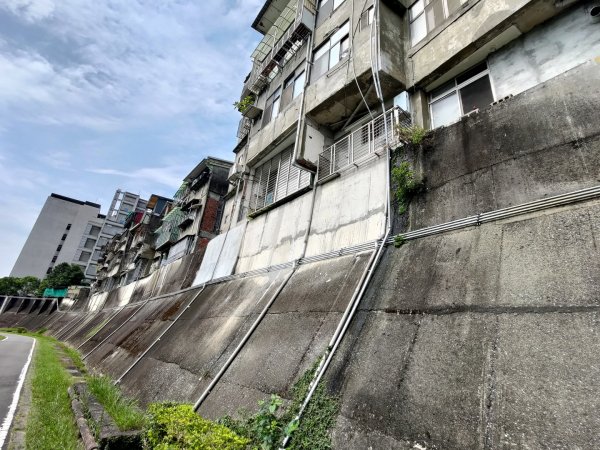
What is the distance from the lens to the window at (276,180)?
11.4 metres

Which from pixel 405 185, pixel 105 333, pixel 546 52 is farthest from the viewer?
pixel 105 333

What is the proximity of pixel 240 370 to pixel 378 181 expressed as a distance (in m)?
5.51

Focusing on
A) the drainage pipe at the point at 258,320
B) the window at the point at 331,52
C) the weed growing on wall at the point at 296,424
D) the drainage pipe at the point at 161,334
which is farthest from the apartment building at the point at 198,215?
the weed growing on wall at the point at 296,424

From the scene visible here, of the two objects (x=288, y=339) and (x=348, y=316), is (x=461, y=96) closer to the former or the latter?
(x=348, y=316)

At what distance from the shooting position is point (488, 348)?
3332mm

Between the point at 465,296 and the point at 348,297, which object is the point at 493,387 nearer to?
the point at 465,296

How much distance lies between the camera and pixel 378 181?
7.44m

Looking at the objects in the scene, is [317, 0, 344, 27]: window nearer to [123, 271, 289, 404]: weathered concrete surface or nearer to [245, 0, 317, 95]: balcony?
[245, 0, 317, 95]: balcony

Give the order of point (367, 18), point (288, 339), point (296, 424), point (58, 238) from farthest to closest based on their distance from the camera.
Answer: point (58, 238), point (367, 18), point (288, 339), point (296, 424)

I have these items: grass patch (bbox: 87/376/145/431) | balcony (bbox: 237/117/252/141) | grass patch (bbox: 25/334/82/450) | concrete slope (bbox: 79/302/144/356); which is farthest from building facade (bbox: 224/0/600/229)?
concrete slope (bbox: 79/302/144/356)

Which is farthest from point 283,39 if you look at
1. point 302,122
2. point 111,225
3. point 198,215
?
point 111,225

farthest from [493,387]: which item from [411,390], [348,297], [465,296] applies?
[348,297]

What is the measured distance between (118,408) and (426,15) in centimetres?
1339

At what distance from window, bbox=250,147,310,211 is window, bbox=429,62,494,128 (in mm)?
4662
